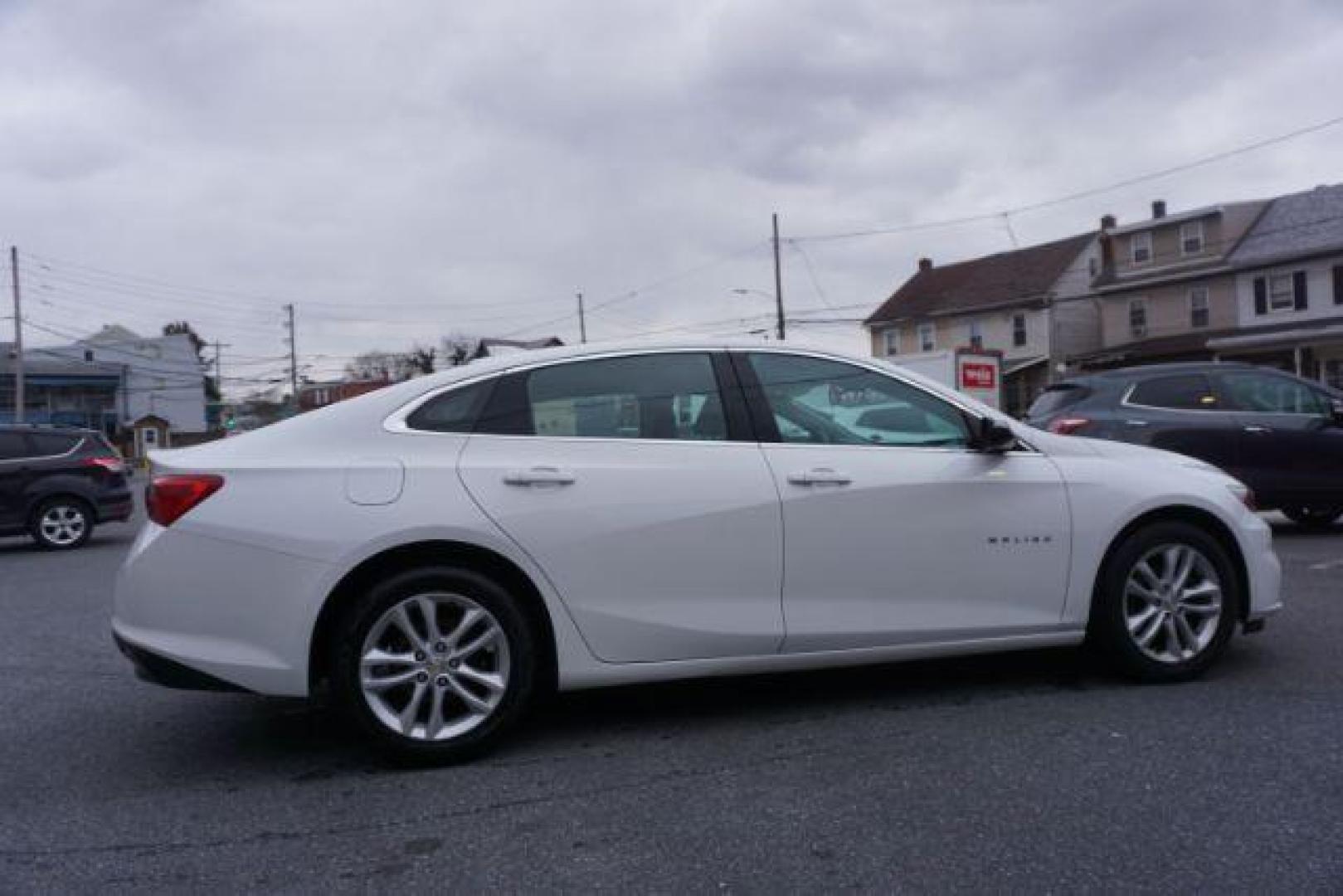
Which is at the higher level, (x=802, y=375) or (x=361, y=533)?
(x=802, y=375)

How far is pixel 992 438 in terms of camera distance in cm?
433

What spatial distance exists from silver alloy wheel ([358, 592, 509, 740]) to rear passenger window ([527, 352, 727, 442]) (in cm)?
77

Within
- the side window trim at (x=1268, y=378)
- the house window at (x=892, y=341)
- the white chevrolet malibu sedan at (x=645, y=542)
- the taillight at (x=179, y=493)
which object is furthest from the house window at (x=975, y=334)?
the taillight at (x=179, y=493)

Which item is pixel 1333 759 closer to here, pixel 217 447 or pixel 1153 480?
pixel 1153 480

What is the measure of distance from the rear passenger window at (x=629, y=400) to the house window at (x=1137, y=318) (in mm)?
38072

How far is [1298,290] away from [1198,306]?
3.52 m

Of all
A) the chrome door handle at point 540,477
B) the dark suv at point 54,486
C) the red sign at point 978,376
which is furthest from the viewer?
the red sign at point 978,376

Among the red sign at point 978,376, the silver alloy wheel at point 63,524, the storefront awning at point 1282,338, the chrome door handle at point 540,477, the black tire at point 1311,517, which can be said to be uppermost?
the storefront awning at point 1282,338

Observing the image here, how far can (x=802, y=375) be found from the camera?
4371 millimetres

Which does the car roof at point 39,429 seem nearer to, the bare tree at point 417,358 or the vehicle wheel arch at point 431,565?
the vehicle wheel arch at point 431,565

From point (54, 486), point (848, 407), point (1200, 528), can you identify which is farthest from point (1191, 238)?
point (848, 407)

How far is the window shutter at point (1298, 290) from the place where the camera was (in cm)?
3288

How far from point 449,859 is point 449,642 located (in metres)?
0.88

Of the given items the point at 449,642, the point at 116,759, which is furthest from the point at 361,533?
the point at 116,759
